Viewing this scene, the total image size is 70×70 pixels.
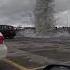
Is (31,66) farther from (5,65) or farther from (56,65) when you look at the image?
(56,65)

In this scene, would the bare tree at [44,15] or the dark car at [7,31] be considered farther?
the bare tree at [44,15]

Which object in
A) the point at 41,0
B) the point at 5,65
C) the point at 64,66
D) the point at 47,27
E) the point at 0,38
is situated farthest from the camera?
the point at 47,27

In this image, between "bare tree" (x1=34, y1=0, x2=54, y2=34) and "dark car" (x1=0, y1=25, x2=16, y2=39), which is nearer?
"dark car" (x1=0, y1=25, x2=16, y2=39)

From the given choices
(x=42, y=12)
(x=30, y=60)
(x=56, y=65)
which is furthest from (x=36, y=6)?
(x=56, y=65)

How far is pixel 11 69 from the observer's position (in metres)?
8.38

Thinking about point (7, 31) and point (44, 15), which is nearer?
point (7, 31)

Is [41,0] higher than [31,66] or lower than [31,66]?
higher

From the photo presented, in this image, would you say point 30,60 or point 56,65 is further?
point 30,60

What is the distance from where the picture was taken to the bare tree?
49.6 meters

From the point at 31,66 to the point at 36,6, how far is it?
42178 millimetres

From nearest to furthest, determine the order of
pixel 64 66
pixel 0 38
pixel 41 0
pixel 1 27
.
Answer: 1. pixel 64 66
2. pixel 0 38
3. pixel 1 27
4. pixel 41 0

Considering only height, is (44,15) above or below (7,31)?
above

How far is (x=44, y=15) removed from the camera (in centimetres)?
5262

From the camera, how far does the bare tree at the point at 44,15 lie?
49553 mm
